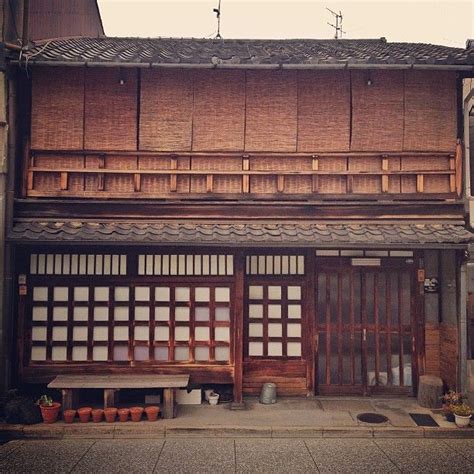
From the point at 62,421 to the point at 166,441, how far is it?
8.55 ft

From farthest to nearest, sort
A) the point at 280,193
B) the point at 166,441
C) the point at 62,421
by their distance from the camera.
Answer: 1. the point at 280,193
2. the point at 62,421
3. the point at 166,441

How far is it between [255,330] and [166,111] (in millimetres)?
6144

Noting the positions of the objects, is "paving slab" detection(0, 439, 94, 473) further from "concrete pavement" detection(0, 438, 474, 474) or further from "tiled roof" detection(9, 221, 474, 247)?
"tiled roof" detection(9, 221, 474, 247)

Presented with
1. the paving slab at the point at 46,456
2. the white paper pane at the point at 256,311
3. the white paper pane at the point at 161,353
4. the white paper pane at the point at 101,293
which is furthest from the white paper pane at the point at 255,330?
the paving slab at the point at 46,456

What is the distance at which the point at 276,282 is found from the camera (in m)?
11.7

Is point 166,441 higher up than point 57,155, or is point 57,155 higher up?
point 57,155

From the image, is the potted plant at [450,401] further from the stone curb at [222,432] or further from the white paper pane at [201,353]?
the white paper pane at [201,353]

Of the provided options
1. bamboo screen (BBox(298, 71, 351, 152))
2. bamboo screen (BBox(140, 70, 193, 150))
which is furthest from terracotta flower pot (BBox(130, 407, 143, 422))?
bamboo screen (BBox(298, 71, 351, 152))

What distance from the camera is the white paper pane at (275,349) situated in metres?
11.6

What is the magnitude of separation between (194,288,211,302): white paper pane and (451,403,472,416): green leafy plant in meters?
6.24

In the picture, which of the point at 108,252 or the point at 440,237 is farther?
the point at 108,252

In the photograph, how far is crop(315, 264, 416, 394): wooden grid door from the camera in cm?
1169

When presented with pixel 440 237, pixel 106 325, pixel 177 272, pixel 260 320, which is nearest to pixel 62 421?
pixel 106 325

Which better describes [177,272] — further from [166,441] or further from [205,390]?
[166,441]
